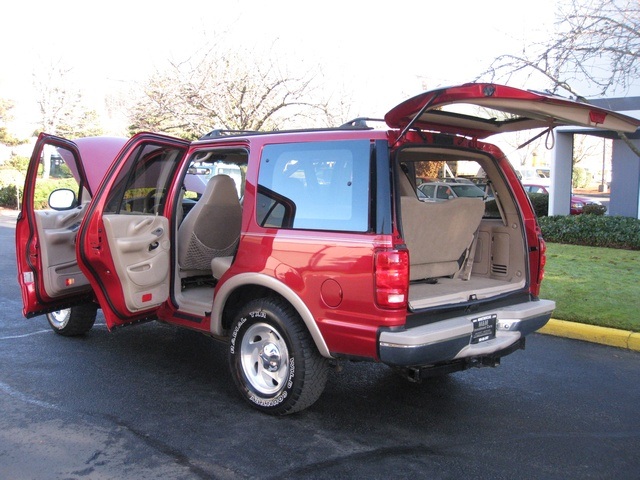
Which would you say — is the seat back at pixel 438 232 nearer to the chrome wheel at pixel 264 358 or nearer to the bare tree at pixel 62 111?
the chrome wheel at pixel 264 358

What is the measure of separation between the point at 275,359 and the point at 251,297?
0.54 metres

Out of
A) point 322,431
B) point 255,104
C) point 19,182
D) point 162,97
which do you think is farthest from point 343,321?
point 19,182

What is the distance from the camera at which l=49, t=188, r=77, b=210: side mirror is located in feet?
17.2

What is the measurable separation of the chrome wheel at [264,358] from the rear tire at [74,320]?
7.31 ft

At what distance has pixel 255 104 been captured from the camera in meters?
15.3

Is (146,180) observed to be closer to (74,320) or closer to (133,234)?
(133,234)

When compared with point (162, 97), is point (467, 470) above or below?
below

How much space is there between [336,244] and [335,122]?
13.5m

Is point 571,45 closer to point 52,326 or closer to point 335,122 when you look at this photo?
point 52,326

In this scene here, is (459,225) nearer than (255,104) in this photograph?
Yes

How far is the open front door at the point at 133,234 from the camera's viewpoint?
4.60 m

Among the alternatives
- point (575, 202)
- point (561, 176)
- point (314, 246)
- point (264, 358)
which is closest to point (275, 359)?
point (264, 358)

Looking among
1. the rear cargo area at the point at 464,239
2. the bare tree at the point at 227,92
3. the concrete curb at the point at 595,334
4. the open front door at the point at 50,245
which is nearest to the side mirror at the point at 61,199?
the open front door at the point at 50,245

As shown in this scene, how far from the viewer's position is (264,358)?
14.4 feet
